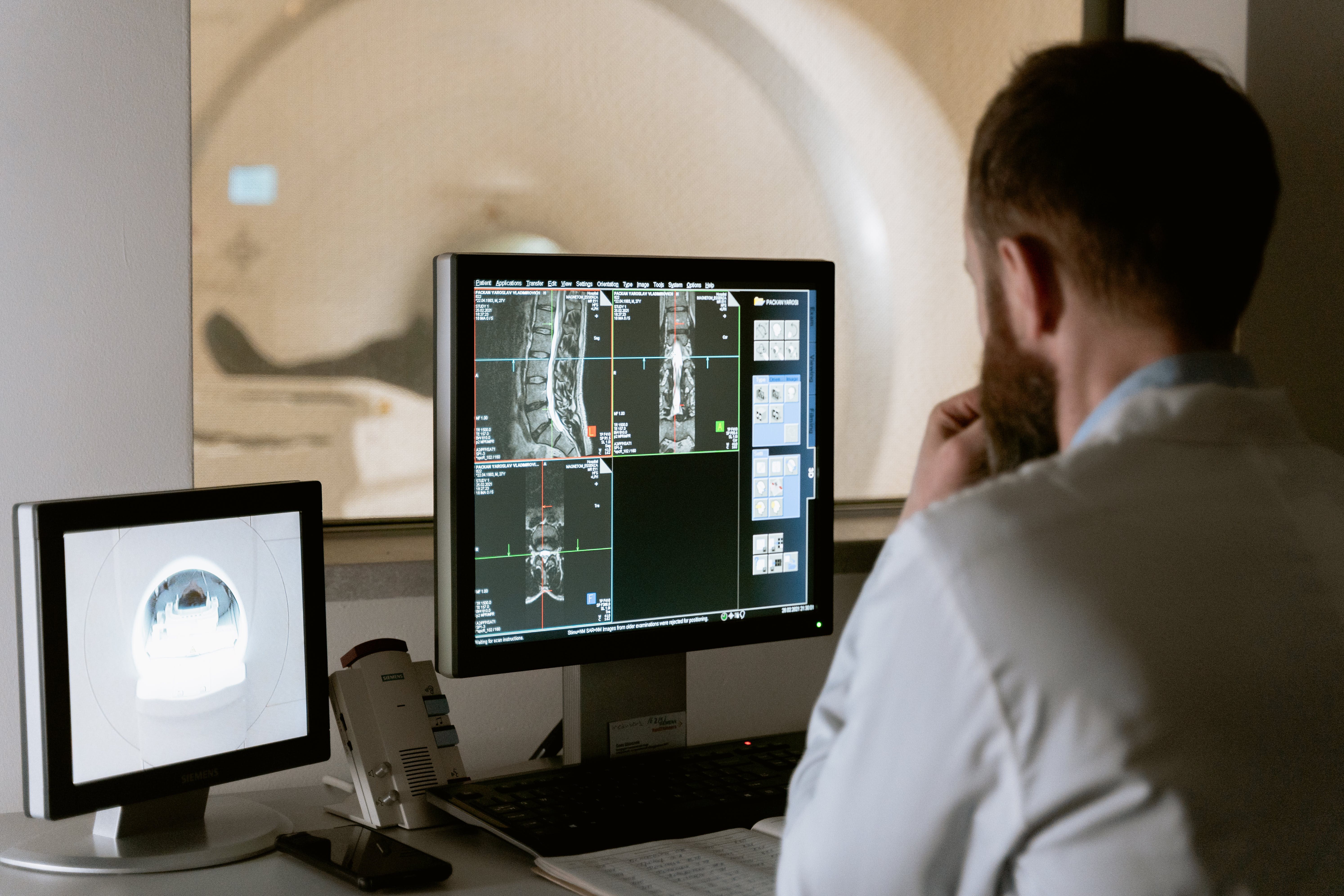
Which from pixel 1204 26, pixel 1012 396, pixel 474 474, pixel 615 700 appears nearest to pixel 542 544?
pixel 474 474

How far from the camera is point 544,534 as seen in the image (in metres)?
1.36

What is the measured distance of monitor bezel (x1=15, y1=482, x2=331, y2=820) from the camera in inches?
43.3

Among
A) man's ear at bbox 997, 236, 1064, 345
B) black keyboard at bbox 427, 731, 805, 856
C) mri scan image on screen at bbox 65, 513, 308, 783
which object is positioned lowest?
black keyboard at bbox 427, 731, 805, 856

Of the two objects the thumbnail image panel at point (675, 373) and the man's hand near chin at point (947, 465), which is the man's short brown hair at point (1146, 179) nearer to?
the man's hand near chin at point (947, 465)

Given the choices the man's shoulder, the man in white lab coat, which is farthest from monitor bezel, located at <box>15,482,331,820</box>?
the man's shoulder

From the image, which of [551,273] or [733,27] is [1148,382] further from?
[733,27]

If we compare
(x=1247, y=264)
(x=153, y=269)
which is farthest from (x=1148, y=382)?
(x=153, y=269)

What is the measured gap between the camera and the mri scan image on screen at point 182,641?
114 centimetres

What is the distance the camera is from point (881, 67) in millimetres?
1950

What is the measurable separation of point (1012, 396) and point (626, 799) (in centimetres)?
63

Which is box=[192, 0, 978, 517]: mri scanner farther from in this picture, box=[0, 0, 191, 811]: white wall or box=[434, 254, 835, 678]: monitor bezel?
box=[434, 254, 835, 678]: monitor bezel

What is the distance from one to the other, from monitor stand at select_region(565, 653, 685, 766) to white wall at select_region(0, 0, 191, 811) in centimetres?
54

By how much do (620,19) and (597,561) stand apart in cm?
84

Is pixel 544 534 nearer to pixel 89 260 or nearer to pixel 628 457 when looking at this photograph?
pixel 628 457
